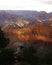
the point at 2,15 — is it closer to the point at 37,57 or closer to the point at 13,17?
the point at 13,17

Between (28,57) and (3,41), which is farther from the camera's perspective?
(3,41)

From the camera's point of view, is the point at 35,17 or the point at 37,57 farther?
the point at 35,17

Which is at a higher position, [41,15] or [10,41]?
[41,15]

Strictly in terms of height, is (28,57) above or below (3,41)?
below

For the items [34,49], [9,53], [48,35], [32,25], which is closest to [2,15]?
[32,25]

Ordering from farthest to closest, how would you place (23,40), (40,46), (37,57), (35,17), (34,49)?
(35,17) < (23,40) < (40,46) < (34,49) < (37,57)

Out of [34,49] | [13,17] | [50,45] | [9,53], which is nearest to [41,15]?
[13,17]

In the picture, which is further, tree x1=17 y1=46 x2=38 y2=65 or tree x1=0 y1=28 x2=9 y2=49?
tree x1=0 y1=28 x2=9 y2=49

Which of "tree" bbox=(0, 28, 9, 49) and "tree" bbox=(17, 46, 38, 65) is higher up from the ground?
"tree" bbox=(0, 28, 9, 49)

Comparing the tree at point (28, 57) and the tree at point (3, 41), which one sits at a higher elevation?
the tree at point (3, 41)

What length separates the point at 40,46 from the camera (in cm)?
903

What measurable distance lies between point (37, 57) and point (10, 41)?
1.92 metres

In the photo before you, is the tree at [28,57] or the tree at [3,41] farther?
the tree at [3,41]

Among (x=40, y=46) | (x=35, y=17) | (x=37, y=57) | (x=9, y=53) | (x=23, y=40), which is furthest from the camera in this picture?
(x=35, y=17)
